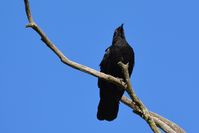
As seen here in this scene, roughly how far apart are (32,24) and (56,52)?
609 mm

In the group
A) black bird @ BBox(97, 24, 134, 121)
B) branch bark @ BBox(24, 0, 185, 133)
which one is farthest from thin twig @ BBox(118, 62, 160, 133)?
black bird @ BBox(97, 24, 134, 121)

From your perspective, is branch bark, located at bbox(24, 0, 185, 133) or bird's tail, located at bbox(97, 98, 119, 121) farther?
bird's tail, located at bbox(97, 98, 119, 121)

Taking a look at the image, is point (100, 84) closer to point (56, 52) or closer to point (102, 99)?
point (102, 99)

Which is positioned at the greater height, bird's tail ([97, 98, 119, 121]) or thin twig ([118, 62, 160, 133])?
bird's tail ([97, 98, 119, 121])

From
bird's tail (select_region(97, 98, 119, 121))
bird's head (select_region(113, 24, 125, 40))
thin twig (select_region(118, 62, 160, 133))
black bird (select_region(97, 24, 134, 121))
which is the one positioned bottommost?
thin twig (select_region(118, 62, 160, 133))

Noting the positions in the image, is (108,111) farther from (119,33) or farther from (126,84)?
(126,84)

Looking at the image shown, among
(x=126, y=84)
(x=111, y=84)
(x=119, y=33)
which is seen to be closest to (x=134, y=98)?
(x=126, y=84)

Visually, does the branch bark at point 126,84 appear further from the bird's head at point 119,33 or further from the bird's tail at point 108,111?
the bird's head at point 119,33

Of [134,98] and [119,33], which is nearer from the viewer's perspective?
[134,98]

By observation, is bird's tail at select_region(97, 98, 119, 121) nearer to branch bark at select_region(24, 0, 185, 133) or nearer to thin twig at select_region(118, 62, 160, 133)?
branch bark at select_region(24, 0, 185, 133)

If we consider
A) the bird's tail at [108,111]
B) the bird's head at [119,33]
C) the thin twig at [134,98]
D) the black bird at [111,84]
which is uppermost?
the bird's head at [119,33]

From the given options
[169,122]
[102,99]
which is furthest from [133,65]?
[169,122]

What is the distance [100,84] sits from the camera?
9.22m

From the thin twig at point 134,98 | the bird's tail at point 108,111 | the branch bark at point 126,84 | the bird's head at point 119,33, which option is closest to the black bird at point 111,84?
the bird's tail at point 108,111
